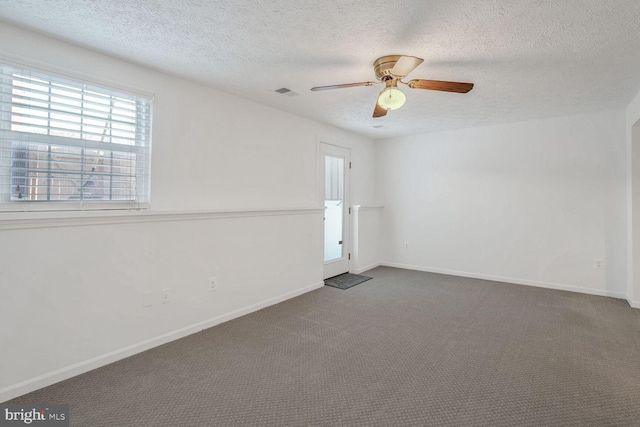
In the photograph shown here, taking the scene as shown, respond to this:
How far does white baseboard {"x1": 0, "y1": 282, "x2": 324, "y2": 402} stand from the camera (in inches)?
79.1

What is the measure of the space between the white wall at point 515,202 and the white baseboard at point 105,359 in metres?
3.25

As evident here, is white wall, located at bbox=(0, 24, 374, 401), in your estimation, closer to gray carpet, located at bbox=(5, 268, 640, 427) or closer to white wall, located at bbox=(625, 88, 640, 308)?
gray carpet, located at bbox=(5, 268, 640, 427)

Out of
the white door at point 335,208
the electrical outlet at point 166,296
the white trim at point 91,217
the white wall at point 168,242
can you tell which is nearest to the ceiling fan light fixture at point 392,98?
the white wall at point 168,242

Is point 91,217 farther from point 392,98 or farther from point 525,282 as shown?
point 525,282

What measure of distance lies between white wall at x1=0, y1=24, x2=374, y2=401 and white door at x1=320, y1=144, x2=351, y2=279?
1.29 ft

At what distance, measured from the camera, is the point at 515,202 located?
459 centimetres

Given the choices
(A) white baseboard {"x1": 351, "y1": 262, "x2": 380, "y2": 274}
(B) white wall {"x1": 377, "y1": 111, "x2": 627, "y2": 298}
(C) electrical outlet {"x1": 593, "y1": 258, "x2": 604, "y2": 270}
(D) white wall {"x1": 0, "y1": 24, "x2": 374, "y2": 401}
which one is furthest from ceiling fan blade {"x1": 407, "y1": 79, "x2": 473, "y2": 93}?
(A) white baseboard {"x1": 351, "y1": 262, "x2": 380, "y2": 274}

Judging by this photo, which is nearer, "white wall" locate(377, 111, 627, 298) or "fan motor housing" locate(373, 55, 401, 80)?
"fan motor housing" locate(373, 55, 401, 80)

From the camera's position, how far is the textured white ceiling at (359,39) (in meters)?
1.83

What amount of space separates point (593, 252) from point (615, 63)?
258 centimetres

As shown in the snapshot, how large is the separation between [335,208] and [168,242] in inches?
109

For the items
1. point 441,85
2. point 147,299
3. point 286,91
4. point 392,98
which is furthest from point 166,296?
point 441,85

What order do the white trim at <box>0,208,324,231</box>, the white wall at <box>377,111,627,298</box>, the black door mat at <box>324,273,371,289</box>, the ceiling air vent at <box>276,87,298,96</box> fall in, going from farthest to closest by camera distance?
the black door mat at <box>324,273,371,289</box> → the white wall at <box>377,111,627,298</box> → the ceiling air vent at <box>276,87,298,96</box> → the white trim at <box>0,208,324,231</box>

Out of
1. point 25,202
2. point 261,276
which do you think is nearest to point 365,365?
point 261,276
